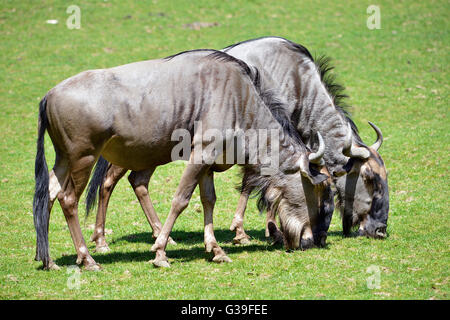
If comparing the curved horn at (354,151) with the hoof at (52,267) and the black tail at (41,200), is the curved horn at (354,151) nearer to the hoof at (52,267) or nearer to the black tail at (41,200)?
the black tail at (41,200)

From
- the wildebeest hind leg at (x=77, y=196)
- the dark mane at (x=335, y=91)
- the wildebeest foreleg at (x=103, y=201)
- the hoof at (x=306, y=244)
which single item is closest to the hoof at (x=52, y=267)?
the wildebeest hind leg at (x=77, y=196)

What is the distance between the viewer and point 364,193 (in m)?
9.58

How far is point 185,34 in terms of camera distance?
78.7 ft

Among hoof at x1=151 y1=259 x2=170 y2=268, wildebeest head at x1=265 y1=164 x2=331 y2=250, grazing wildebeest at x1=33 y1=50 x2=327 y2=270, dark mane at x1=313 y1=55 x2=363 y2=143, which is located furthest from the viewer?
dark mane at x1=313 y1=55 x2=363 y2=143

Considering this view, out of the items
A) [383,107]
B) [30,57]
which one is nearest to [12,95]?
[30,57]

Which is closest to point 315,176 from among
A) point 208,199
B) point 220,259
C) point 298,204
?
point 298,204

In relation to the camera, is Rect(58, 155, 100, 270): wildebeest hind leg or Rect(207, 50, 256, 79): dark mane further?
Rect(207, 50, 256, 79): dark mane

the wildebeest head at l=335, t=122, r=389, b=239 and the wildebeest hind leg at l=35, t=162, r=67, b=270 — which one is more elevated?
the wildebeest hind leg at l=35, t=162, r=67, b=270

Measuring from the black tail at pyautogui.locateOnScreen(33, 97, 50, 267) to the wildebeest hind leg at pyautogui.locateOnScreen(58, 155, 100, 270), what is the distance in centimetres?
24

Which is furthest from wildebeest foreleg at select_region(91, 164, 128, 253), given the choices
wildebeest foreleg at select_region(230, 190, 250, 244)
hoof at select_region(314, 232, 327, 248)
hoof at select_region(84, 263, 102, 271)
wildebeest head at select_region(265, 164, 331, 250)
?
hoof at select_region(314, 232, 327, 248)

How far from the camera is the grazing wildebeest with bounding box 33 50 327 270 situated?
797 centimetres

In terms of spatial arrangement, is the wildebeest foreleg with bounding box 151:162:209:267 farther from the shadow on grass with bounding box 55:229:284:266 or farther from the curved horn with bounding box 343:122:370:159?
the curved horn with bounding box 343:122:370:159

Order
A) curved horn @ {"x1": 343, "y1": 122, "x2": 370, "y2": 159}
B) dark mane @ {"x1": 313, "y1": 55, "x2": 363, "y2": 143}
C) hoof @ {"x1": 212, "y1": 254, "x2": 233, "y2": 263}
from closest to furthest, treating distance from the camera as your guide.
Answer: hoof @ {"x1": 212, "y1": 254, "x2": 233, "y2": 263} → curved horn @ {"x1": 343, "y1": 122, "x2": 370, "y2": 159} → dark mane @ {"x1": 313, "y1": 55, "x2": 363, "y2": 143}

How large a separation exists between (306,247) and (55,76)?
14.8m
